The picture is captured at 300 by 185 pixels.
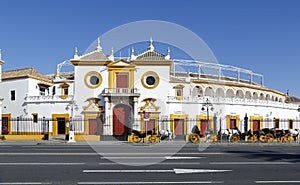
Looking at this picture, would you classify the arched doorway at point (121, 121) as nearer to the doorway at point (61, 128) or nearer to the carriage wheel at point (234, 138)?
the doorway at point (61, 128)

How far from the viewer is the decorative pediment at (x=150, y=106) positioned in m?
39.3

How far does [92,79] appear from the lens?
40938 millimetres

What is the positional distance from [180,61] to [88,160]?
38.0 metres

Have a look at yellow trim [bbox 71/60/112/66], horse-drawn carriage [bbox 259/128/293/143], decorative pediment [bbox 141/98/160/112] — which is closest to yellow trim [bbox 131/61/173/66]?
yellow trim [bbox 71/60/112/66]

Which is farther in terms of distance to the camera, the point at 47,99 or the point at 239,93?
the point at 239,93

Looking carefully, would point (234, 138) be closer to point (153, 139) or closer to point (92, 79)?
point (153, 139)

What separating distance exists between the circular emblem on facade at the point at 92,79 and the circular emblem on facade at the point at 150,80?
5.00 m

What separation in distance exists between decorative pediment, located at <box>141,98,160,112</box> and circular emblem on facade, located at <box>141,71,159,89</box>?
5.16ft

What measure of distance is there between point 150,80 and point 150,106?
121 inches

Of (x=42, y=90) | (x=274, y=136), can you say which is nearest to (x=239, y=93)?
(x=274, y=136)

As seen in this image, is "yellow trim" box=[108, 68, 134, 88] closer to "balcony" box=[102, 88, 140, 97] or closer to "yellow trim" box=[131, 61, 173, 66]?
"balcony" box=[102, 88, 140, 97]

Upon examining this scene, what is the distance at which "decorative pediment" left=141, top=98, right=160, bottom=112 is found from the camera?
3934cm

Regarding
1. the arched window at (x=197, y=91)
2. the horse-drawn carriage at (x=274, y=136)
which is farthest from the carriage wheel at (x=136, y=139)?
the arched window at (x=197, y=91)

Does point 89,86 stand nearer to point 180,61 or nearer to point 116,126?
point 116,126
